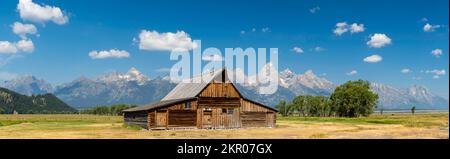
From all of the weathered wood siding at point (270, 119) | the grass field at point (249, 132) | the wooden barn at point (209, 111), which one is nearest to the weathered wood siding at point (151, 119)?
the wooden barn at point (209, 111)

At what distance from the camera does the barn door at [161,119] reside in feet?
195

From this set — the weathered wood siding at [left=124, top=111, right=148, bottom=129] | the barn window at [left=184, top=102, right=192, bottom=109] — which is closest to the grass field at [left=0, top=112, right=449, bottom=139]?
the weathered wood siding at [left=124, top=111, right=148, bottom=129]

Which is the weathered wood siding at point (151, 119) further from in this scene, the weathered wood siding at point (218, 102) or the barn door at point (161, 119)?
the weathered wood siding at point (218, 102)

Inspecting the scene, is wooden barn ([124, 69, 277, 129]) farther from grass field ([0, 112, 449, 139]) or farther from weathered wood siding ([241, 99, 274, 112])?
grass field ([0, 112, 449, 139])

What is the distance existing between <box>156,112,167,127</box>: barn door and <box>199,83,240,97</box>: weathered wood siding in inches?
213

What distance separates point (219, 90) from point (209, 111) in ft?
9.76

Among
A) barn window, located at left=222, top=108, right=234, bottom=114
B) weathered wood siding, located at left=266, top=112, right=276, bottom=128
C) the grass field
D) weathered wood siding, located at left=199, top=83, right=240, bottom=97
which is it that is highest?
weathered wood siding, located at left=199, top=83, right=240, bottom=97

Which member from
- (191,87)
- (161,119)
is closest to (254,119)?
(191,87)

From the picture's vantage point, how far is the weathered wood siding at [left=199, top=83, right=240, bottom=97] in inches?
2438
